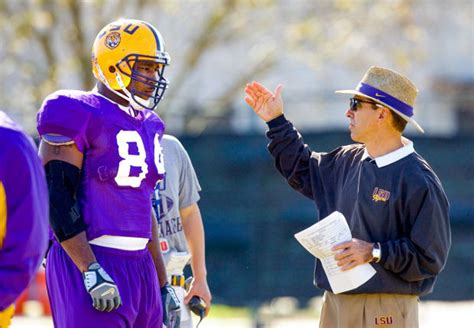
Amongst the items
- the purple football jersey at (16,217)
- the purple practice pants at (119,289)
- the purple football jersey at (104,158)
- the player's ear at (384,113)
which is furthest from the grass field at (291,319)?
the purple football jersey at (16,217)

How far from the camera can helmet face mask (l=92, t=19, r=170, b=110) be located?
4.99 metres

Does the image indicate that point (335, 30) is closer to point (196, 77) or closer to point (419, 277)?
point (196, 77)

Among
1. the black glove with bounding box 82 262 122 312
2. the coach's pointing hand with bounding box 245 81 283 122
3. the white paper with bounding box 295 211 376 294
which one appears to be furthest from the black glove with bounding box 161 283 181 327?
the coach's pointing hand with bounding box 245 81 283 122

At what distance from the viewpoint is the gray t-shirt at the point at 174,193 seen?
19.9 feet

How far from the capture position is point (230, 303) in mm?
11102

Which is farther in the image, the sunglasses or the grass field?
the grass field

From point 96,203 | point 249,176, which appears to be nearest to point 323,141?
point 249,176

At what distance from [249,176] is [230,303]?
4.28 ft

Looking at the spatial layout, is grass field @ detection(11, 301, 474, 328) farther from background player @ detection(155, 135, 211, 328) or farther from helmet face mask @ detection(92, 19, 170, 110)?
helmet face mask @ detection(92, 19, 170, 110)

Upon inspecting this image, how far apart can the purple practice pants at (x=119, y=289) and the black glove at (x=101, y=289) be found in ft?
0.32

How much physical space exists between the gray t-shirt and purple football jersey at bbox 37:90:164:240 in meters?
1.11

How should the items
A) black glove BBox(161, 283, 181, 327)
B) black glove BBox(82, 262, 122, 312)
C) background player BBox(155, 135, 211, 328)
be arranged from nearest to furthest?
black glove BBox(82, 262, 122, 312) < black glove BBox(161, 283, 181, 327) < background player BBox(155, 135, 211, 328)

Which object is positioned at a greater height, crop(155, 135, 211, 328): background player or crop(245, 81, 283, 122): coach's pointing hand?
crop(245, 81, 283, 122): coach's pointing hand

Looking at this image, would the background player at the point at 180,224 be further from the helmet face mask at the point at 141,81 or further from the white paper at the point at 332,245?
the helmet face mask at the point at 141,81
